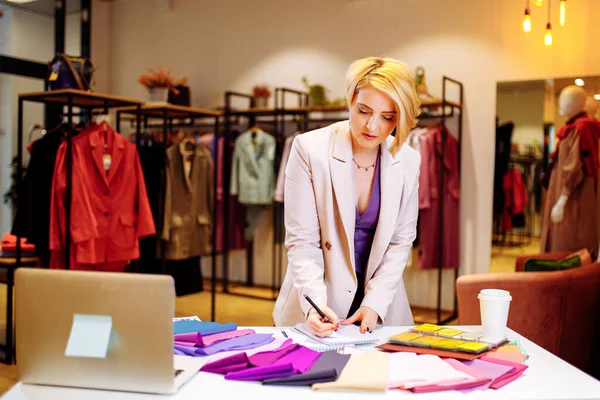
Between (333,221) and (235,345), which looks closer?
(235,345)

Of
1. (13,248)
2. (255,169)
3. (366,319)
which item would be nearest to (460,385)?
(366,319)

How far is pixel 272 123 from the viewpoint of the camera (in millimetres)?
6426

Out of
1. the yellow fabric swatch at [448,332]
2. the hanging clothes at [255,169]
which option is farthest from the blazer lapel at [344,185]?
the hanging clothes at [255,169]

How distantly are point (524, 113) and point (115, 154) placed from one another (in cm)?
337

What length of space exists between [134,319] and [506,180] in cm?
467

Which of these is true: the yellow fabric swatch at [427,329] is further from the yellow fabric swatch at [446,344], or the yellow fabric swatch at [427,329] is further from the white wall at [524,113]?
the white wall at [524,113]

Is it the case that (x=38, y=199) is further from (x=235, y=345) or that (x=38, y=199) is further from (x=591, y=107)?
(x=591, y=107)

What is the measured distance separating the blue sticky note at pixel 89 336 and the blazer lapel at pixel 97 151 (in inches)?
112

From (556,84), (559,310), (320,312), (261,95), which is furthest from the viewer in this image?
(261,95)

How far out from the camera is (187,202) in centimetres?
547

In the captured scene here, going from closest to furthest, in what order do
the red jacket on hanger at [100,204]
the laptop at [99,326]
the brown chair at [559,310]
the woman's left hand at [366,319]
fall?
the laptop at [99,326]
the woman's left hand at [366,319]
the brown chair at [559,310]
the red jacket on hanger at [100,204]

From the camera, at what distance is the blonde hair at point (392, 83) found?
187 centimetres

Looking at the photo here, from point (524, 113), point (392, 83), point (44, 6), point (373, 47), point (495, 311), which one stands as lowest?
point (495, 311)

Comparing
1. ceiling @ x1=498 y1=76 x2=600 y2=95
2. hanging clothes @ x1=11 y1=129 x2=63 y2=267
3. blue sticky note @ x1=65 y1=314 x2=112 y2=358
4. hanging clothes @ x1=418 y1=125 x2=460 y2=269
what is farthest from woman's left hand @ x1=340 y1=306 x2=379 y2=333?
ceiling @ x1=498 y1=76 x2=600 y2=95
